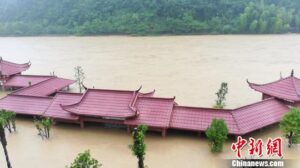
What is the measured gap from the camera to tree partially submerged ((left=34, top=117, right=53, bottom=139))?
55.1ft

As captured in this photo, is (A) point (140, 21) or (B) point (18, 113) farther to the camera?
(A) point (140, 21)

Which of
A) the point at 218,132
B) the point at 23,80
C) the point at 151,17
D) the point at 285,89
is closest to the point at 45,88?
the point at 23,80

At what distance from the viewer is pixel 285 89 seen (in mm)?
18406

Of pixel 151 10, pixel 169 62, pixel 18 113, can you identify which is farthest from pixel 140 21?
pixel 18 113

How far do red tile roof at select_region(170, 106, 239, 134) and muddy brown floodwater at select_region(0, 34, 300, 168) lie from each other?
0.75 m

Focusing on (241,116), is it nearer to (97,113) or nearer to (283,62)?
(97,113)

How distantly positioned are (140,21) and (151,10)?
359 centimetres

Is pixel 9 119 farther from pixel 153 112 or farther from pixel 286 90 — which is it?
pixel 286 90

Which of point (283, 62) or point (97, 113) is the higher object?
point (283, 62)

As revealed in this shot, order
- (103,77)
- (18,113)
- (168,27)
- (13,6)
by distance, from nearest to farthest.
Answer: (18,113) → (103,77) → (168,27) → (13,6)

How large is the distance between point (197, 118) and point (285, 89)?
5434 mm

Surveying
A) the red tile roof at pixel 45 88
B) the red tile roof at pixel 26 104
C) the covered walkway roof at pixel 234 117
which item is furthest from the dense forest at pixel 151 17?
the red tile roof at pixel 26 104

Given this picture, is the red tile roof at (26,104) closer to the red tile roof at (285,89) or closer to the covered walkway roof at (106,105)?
the covered walkway roof at (106,105)

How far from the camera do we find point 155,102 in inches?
679
